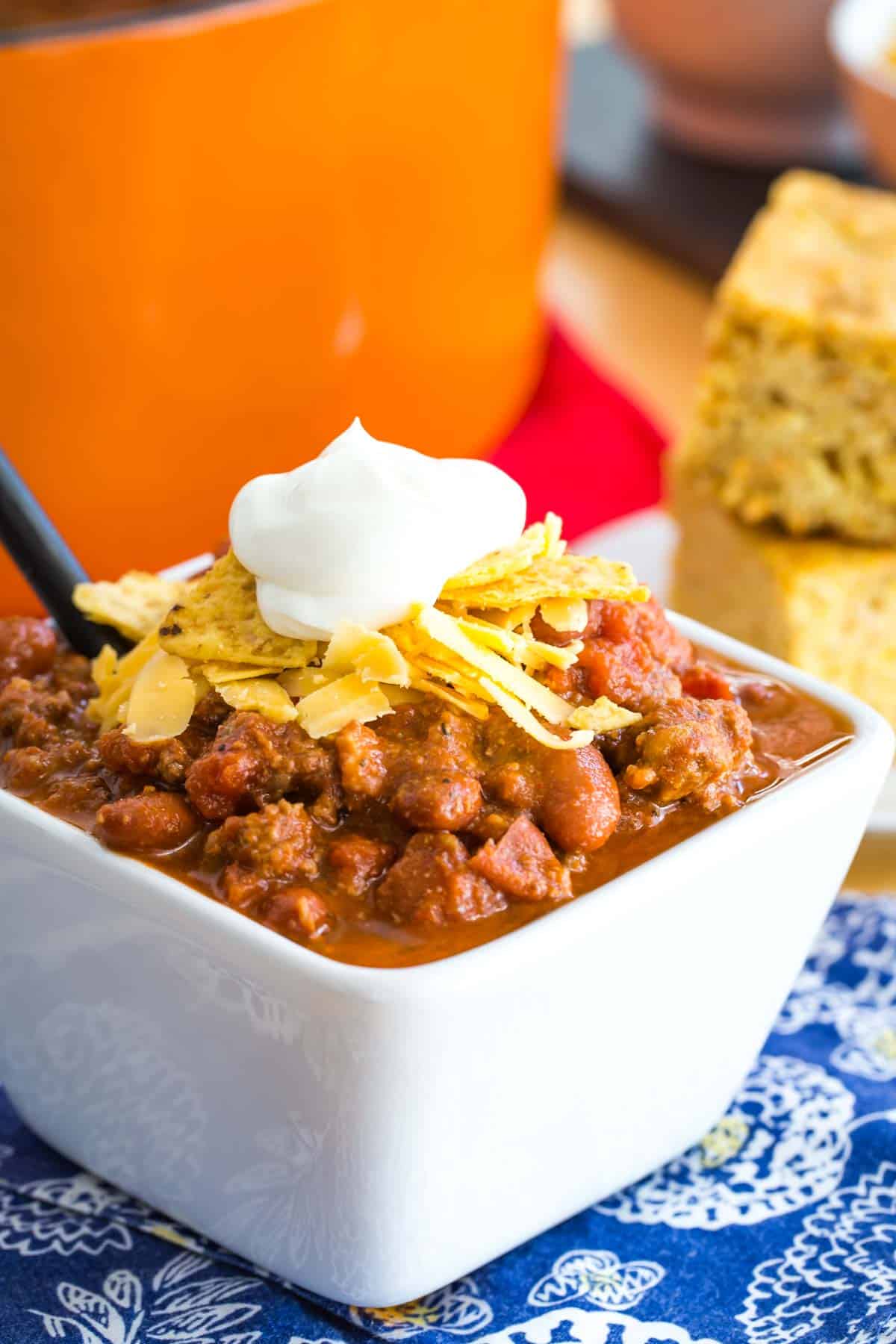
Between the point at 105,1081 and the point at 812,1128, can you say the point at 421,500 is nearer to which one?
the point at 105,1081

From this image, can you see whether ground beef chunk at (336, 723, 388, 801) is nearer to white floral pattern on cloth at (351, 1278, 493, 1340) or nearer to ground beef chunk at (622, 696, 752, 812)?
ground beef chunk at (622, 696, 752, 812)

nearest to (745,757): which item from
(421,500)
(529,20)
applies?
(421,500)

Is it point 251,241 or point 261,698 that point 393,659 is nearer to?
point 261,698

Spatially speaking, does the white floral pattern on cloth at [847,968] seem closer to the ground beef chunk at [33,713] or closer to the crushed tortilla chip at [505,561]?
the crushed tortilla chip at [505,561]

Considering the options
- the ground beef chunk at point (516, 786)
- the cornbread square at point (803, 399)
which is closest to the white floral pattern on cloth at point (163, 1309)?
the ground beef chunk at point (516, 786)

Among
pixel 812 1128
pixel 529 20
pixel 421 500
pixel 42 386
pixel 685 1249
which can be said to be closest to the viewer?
pixel 421 500

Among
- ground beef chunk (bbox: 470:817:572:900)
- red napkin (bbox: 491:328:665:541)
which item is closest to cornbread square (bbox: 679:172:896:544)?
red napkin (bbox: 491:328:665:541)
